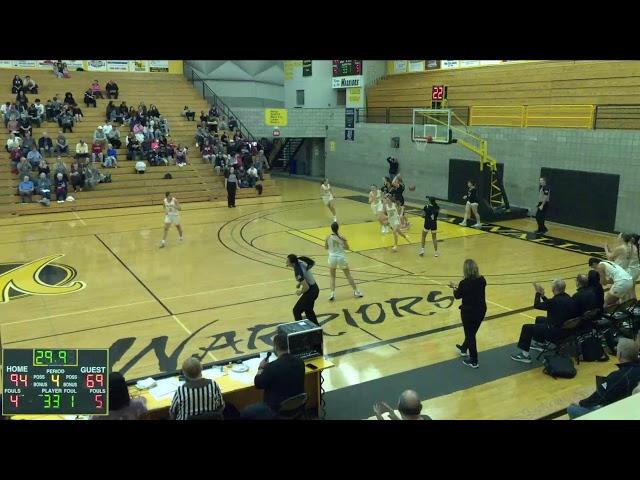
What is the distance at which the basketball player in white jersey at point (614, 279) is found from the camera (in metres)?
10.3

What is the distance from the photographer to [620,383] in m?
6.73

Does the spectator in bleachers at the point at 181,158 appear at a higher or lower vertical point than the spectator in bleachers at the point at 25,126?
lower

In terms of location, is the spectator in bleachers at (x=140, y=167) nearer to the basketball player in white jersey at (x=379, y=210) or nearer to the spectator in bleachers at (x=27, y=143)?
the spectator in bleachers at (x=27, y=143)

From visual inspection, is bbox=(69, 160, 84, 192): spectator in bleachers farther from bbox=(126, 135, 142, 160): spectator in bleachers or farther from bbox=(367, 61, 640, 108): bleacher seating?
bbox=(367, 61, 640, 108): bleacher seating

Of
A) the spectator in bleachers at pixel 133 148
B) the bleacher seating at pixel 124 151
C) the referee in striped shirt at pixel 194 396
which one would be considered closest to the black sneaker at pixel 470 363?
the referee in striped shirt at pixel 194 396

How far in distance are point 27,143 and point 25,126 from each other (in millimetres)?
1619

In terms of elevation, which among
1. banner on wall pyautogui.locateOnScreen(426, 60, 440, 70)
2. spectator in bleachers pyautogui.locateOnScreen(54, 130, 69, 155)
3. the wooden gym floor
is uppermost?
banner on wall pyautogui.locateOnScreen(426, 60, 440, 70)

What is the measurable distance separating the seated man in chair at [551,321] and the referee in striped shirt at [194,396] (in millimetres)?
5521

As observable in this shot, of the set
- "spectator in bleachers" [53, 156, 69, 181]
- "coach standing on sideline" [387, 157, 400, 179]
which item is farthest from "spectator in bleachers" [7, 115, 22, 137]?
"coach standing on sideline" [387, 157, 400, 179]

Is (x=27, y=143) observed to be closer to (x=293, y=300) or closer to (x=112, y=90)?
(x=112, y=90)

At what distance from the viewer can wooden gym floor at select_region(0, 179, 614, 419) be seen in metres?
9.12

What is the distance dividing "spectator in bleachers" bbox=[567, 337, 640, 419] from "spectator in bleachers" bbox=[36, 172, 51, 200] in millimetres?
22288
